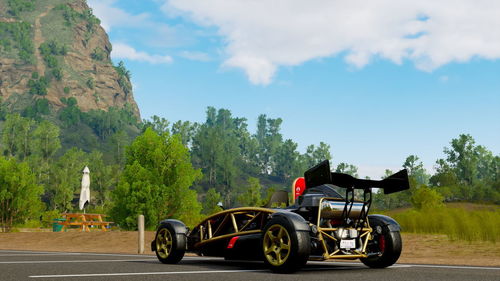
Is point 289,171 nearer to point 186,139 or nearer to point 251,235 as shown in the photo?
point 186,139

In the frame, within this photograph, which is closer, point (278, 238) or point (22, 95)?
point (278, 238)

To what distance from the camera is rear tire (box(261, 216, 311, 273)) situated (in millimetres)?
6719

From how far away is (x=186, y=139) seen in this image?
598ft

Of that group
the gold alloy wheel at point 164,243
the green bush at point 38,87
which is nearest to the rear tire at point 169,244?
the gold alloy wheel at point 164,243

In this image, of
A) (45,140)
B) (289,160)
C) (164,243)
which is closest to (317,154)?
(289,160)

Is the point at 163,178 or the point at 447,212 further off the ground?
the point at 163,178

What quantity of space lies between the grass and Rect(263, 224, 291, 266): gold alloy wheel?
411 inches

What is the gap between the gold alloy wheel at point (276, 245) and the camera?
22.7ft

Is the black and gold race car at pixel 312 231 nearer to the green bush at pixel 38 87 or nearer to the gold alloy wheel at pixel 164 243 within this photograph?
the gold alloy wheel at pixel 164 243

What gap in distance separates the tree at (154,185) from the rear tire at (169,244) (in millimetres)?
31611

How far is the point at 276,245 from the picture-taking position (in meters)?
7.10

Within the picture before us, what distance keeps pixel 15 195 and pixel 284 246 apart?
100 ft

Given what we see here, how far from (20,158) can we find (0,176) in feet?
328

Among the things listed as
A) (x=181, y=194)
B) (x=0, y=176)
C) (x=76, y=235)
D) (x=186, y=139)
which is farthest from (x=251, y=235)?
(x=186, y=139)
